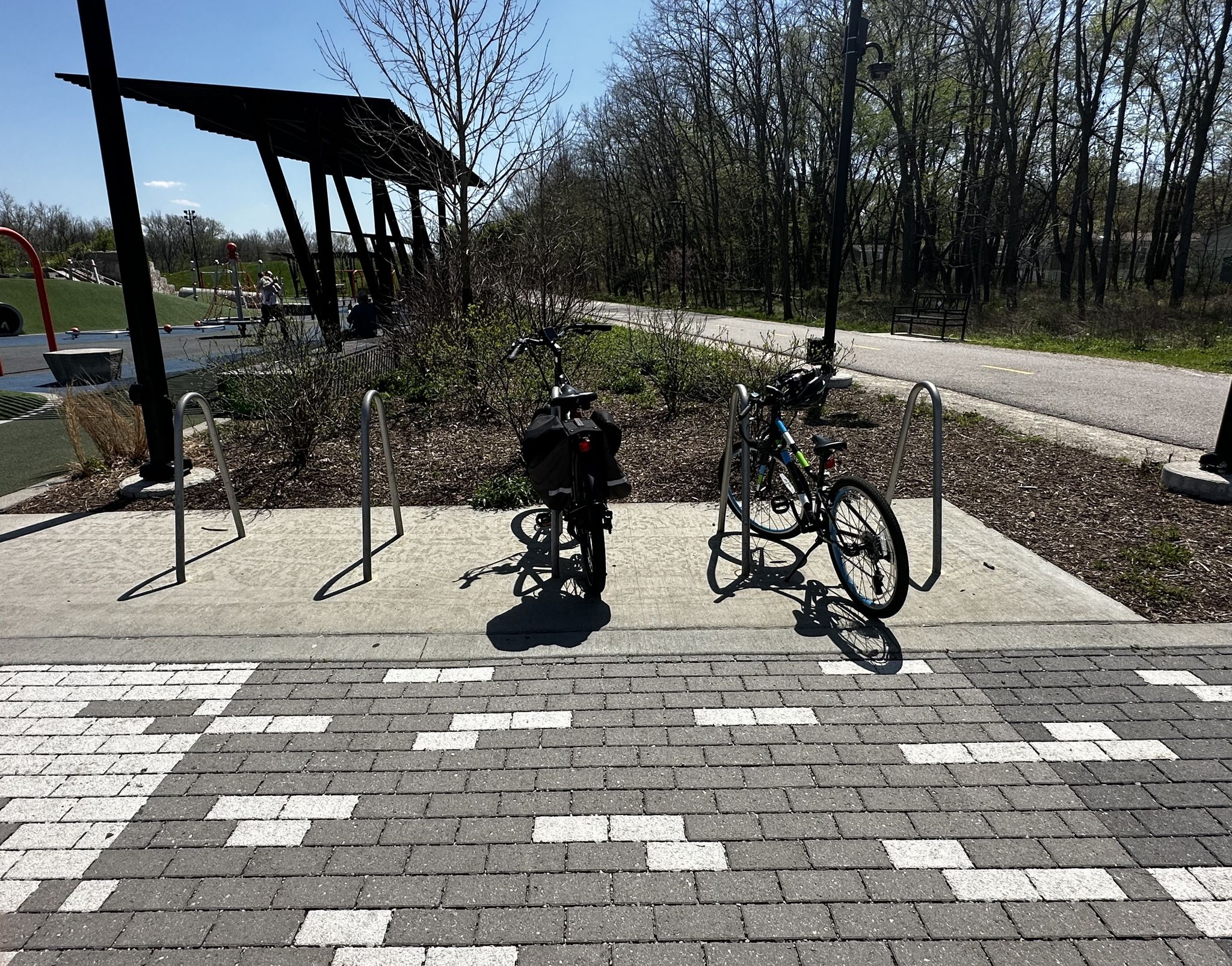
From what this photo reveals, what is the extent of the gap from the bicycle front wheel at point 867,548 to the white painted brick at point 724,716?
3.57ft

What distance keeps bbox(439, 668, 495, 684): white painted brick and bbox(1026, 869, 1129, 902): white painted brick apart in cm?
216

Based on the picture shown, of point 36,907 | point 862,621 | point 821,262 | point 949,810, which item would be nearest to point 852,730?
point 949,810

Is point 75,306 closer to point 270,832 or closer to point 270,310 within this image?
point 270,310

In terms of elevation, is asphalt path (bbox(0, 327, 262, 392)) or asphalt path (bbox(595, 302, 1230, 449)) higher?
asphalt path (bbox(0, 327, 262, 392))

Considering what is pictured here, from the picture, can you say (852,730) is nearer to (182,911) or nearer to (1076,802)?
(1076,802)

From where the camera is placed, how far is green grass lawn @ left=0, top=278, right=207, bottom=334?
27203 millimetres

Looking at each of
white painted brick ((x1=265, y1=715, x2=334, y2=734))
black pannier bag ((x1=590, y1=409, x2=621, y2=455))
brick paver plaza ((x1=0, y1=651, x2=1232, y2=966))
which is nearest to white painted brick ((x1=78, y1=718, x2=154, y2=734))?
brick paver plaza ((x1=0, y1=651, x2=1232, y2=966))

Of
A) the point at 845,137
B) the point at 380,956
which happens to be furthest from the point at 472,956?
the point at 845,137

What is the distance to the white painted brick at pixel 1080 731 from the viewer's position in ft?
9.53

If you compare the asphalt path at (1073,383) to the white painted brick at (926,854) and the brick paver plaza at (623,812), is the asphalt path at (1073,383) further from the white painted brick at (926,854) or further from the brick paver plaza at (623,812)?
the white painted brick at (926,854)

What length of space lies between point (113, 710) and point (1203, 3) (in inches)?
1531

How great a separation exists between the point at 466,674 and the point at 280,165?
1327 cm

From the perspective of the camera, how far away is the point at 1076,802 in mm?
2564

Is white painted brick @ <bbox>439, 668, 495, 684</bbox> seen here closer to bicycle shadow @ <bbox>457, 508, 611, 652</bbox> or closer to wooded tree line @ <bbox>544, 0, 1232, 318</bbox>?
bicycle shadow @ <bbox>457, 508, 611, 652</bbox>
